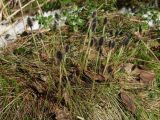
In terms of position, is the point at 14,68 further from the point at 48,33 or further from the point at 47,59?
the point at 48,33

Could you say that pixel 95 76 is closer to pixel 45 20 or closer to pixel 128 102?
pixel 128 102

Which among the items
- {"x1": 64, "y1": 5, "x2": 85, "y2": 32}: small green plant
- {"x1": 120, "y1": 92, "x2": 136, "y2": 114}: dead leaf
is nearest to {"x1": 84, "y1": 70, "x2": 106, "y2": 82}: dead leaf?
{"x1": 120, "y1": 92, "x2": 136, "y2": 114}: dead leaf

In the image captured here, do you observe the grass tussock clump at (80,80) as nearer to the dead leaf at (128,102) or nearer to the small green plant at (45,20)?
the dead leaf at (128,102)

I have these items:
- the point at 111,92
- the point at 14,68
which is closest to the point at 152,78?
the point at 111,92

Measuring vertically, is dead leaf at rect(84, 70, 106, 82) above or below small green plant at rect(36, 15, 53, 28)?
below

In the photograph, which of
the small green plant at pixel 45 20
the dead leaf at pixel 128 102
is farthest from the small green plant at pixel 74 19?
the dead leaf at pixel 128 102

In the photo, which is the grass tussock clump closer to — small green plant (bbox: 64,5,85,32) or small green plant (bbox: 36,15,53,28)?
small green plant (bbox: 36,15,53,28)

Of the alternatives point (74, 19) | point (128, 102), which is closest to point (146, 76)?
point (128, 102)
